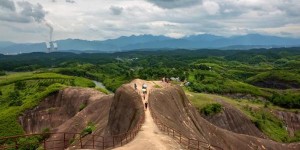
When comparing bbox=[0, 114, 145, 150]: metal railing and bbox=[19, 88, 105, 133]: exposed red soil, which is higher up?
bbox=[0, 114, 145, 150]: metal railing

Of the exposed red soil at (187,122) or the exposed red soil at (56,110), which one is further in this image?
the exposed red soil at (56,110)

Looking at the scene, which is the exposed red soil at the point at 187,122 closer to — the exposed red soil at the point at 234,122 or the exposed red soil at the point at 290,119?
the exposed red soil at the point at 234,122

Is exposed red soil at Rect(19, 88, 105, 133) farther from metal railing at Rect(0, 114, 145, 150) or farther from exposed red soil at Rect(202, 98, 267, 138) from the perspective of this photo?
exposed red soil at Rect(202, 98, 267, 138)

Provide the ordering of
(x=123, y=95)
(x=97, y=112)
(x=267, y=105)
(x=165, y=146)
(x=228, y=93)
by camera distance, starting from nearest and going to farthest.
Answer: (x=165, y=146) → (x=123, y=95) → (x=97, y=112) → (x=267, y=105) → (x=228, y=93)

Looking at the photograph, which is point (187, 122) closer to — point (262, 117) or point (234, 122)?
point (234, 122)

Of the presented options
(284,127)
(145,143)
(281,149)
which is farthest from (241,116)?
(145,143)

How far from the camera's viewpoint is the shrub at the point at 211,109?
12450 cm

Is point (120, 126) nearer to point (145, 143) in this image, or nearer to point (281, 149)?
point (145, 143)

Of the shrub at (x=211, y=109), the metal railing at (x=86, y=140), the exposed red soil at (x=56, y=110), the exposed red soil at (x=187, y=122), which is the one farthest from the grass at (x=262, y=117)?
the metal railing at (x=86, y=140)

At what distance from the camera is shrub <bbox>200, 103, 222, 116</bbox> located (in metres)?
124

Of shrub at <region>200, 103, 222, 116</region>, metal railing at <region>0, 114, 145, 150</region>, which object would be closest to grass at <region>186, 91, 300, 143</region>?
shrub at <region>200, 103, 222, 116</region>

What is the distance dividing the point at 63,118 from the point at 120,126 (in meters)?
69.5

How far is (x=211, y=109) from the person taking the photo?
12550 centimetres

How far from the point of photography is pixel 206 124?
233 ft
